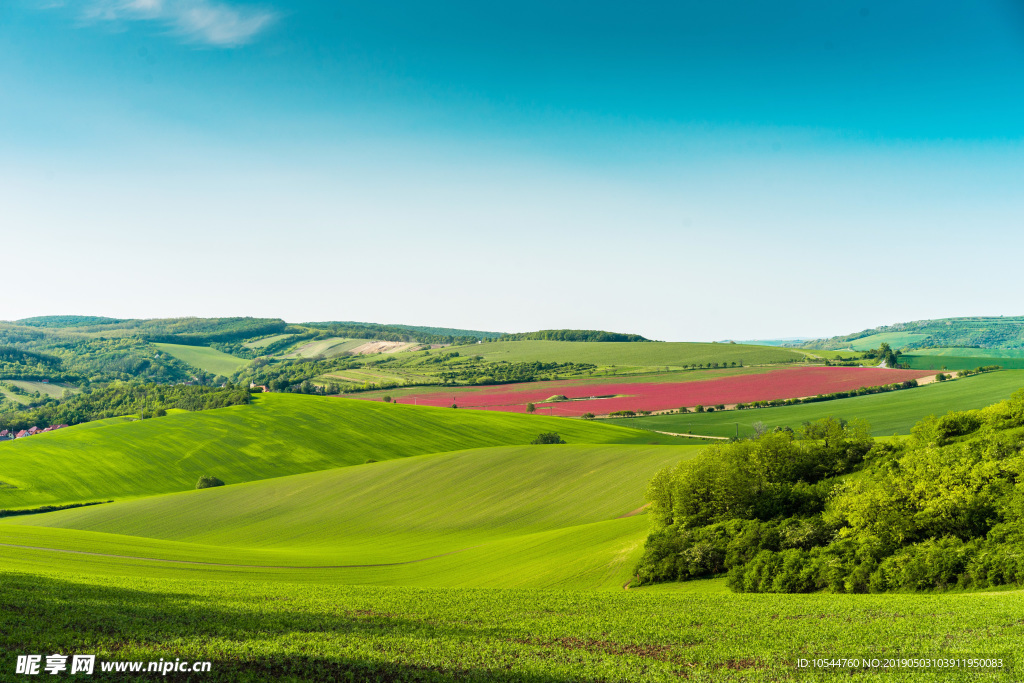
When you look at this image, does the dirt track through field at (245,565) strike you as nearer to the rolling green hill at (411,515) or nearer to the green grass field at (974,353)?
the rolling green hill at (411,515)

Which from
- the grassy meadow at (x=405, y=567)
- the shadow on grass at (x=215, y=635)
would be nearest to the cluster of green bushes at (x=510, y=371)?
the grassy meadow at (x=405, y=567)

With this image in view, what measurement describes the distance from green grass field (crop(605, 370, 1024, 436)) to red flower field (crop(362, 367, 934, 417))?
7476mm

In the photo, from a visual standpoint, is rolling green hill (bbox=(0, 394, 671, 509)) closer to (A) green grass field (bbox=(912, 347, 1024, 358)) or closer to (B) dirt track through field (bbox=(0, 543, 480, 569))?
(B) dirt track through field (bbox=(0, 543, 480, 569))

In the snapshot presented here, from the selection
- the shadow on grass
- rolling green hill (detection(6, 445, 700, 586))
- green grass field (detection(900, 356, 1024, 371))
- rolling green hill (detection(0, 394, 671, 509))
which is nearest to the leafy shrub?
rolling green hill (detection(0, 394, 671, 509))

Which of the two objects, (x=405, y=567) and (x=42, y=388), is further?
(x=42, y=388)

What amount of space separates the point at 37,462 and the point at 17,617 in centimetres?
8771

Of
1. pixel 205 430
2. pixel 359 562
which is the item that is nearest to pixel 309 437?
pixel 205 430

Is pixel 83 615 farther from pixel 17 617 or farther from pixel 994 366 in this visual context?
pixel 994 366

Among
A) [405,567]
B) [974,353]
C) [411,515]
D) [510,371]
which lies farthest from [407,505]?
[974,353]

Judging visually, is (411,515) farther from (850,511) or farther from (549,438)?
(850,511)

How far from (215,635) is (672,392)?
11772 centimetres

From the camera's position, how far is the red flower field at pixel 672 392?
117 m

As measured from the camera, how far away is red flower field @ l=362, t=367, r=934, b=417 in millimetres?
117188

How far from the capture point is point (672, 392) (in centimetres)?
12706
